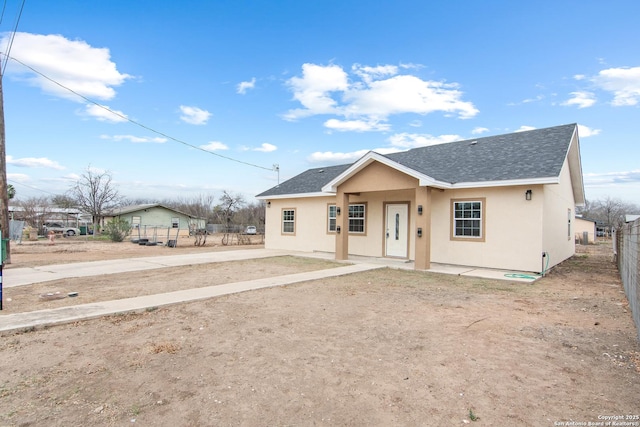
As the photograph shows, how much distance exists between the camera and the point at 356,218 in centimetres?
1462

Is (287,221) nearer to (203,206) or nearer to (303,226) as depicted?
(303,226)

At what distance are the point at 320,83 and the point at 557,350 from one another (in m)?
16.0

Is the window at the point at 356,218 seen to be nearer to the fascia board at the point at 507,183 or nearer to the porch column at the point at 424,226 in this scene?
the porch column at the point at 424,226

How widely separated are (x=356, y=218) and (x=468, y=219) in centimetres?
466

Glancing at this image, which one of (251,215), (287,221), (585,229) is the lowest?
(585,229)

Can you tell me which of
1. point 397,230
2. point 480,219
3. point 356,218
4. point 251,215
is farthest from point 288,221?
point 251,215

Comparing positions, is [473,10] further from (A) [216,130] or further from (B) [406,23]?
(A) [216,130]

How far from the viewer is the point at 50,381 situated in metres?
3.35

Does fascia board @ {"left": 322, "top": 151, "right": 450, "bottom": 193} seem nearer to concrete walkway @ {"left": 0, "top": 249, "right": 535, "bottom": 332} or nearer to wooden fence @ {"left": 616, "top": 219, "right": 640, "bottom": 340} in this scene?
concrete walkway @ {"left": 0, "top": 249, "right": 535, "bottom": 332}

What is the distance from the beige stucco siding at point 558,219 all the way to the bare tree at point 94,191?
3907 centimetres

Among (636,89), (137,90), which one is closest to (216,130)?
(137,90)

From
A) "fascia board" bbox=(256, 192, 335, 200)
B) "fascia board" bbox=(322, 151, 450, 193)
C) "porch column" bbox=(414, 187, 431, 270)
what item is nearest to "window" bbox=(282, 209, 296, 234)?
"fascia board" bbox=(256, 192, 335, 200)

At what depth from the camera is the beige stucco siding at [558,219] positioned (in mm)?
10863

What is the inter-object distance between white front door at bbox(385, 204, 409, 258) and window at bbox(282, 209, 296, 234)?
528cm
